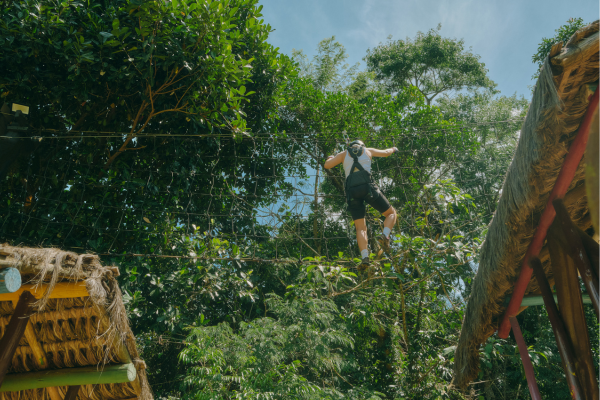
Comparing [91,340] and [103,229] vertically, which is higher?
[103,229]

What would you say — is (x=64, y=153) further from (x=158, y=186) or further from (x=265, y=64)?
(x=265, y=64)

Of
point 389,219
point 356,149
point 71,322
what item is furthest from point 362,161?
point 71,322

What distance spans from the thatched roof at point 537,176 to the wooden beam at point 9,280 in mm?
1699

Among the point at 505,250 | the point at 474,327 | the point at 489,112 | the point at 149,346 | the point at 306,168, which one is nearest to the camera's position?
the point at 505,250

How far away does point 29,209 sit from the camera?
3561 millimetres

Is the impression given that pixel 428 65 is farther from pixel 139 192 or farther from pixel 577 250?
pixel 577 250

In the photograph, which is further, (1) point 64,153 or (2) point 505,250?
(1) point 64,153

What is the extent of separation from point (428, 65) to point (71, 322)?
29.4 feet

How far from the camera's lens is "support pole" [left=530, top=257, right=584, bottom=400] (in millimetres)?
1484

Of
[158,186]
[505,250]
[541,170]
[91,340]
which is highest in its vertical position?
[158,186]

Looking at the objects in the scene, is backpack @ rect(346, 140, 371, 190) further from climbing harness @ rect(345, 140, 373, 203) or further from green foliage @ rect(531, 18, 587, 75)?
green foliage @ rect(531, 18, 587, 75)

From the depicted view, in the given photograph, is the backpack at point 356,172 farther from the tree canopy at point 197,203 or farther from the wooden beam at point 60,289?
the wooden beam at point 60,289

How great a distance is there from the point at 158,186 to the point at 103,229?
0.65 metres

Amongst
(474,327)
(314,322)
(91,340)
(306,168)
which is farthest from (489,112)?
(91,340)
